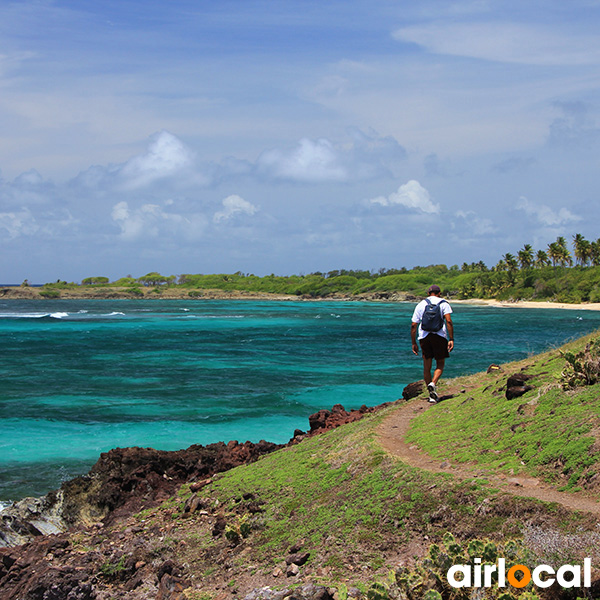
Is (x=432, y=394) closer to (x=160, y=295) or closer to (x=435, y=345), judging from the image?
(x=435, y=345)

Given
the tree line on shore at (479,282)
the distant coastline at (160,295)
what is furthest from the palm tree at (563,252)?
the distant coastline at (160,295)

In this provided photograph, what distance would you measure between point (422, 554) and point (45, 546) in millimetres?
4302

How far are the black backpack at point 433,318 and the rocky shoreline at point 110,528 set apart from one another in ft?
7.34

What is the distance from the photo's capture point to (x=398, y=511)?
5375 millimetres

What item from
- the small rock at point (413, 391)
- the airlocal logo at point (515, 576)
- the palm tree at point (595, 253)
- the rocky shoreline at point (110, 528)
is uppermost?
the palm tree at point (595, 253)

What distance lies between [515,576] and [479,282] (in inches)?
5214

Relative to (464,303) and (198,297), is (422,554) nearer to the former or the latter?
(464,303)

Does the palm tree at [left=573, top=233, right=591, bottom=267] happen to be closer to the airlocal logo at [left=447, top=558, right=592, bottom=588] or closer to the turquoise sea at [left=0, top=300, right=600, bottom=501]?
the turquoise sea at [left=0, top=300, right=600, bottom=501]

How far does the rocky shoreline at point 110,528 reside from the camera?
18.5ft

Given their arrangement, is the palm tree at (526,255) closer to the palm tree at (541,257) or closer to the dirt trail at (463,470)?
the palm tree at (541,257)

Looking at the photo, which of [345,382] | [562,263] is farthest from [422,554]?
[562,263]

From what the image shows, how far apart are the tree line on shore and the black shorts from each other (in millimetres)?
100875

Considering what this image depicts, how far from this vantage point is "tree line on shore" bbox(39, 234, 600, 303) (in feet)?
355

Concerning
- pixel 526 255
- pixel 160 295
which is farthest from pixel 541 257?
pixel 160 295
